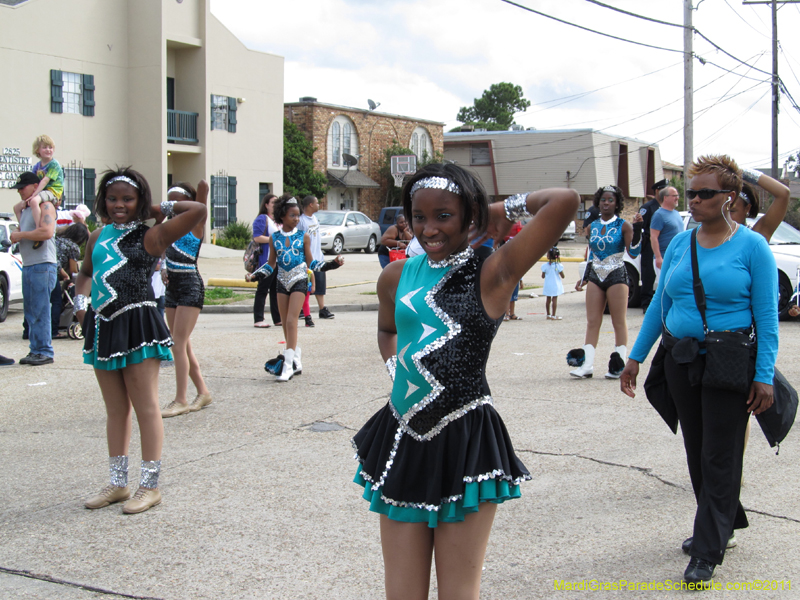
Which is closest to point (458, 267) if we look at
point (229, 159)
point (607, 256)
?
point (607, 256)

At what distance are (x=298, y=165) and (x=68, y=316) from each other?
88.2ft

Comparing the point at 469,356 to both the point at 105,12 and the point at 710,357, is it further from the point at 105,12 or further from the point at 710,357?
the point at 105,12

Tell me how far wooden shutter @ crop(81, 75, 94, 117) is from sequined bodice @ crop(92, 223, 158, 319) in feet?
80.0

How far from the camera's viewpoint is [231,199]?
31422mm

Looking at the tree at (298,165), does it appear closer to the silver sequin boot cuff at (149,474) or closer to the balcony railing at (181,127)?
the balcony railing at (181,127)

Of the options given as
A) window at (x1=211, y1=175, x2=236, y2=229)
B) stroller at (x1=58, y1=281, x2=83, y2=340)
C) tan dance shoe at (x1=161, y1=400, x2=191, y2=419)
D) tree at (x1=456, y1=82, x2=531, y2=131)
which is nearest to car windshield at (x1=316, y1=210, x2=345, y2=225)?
window at (x1=211, y1=175, x2=236, y2=229)

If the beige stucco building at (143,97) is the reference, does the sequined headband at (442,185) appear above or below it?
below

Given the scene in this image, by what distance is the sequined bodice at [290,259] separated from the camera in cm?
827

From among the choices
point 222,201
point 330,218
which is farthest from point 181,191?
point 330,218

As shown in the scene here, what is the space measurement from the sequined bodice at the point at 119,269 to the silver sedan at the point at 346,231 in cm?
2568

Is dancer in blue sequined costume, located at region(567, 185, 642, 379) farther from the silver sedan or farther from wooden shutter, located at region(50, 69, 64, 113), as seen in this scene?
the silver sedan

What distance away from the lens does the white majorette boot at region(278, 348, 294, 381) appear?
26.8ft

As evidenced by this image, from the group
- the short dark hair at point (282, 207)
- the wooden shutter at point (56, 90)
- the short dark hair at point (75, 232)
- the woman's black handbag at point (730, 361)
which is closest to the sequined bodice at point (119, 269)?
the woman's black handbag at point (730, 361)

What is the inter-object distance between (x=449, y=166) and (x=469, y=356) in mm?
640
